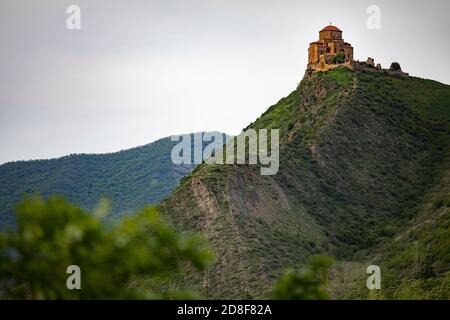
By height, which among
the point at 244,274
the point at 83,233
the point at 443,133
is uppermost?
the point at 443,133

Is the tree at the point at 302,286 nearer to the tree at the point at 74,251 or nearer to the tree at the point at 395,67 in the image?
the tree at the point at 74,251

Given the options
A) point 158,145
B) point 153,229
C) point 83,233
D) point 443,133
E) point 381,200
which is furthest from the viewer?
point 158,145

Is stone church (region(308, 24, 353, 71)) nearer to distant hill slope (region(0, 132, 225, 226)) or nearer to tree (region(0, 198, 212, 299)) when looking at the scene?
distant hill slope (region(0, 132, 225, 226))

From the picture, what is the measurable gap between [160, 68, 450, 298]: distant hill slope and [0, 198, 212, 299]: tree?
1232 inches

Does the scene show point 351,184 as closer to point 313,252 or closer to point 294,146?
point 294,146

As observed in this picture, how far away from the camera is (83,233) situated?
18.8 meters

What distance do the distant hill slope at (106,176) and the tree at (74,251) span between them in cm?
7432

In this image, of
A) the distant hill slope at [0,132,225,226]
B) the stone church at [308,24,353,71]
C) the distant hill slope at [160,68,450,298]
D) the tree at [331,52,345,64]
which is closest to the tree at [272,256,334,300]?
the distant hill slope at [160,68,450,298]

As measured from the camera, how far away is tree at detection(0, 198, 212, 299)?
18.6 metres

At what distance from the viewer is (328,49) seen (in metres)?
84.8

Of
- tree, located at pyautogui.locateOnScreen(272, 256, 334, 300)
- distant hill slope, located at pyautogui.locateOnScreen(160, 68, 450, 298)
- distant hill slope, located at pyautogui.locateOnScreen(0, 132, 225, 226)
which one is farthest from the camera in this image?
distant hill slope, located at pyautogui.locateOnScreen(0, 132, 225, 226)

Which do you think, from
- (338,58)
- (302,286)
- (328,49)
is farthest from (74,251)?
(328,49)
